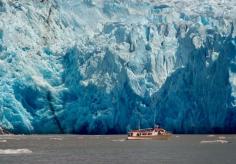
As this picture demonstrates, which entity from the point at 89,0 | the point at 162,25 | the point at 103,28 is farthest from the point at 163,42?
the point at 89,0

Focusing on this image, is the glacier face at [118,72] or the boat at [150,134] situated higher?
the glacier face at [118,72]

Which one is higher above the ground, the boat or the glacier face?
the glacier face

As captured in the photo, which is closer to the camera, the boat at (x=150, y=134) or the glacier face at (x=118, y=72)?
the boat at (x=150, y=134)

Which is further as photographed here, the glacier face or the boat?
the glacier face

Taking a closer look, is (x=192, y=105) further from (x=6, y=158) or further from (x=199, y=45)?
(x=6, y=158)
